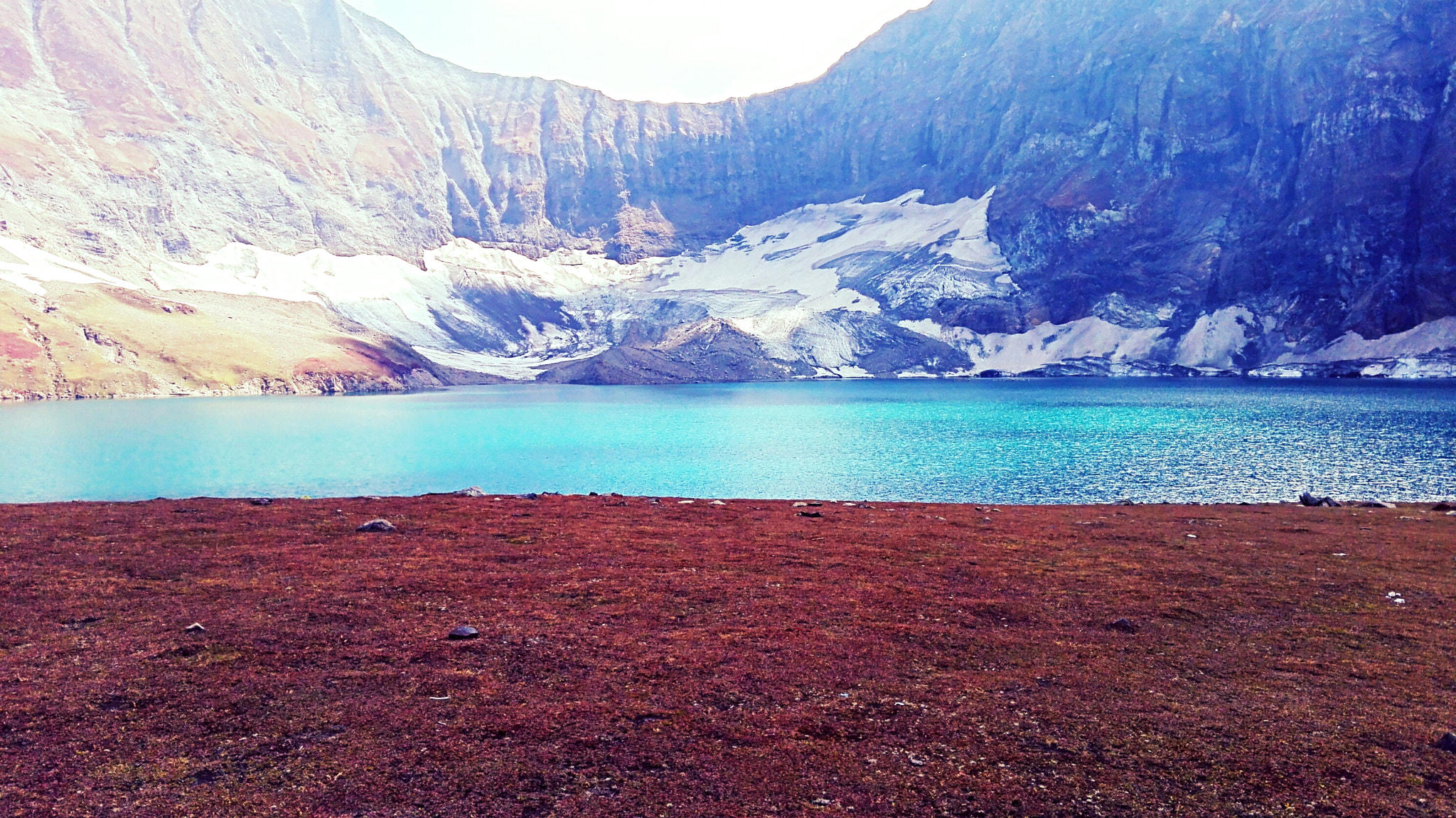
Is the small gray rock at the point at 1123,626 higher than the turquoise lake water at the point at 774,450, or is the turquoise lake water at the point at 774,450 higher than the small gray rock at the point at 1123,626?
the small gray rock at the point at 1123,626

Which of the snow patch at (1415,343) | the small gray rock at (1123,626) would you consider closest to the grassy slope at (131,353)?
the small gray rock at (1123,626)

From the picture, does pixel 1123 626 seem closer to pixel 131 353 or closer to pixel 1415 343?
pixel 131 353

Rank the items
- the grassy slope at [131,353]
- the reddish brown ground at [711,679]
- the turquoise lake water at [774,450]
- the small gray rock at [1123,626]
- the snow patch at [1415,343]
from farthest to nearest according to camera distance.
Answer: the snow patch at [1415,343] → the grassy slope at [131,353] → the turquoise lake water at [774,450] → the small gray rock at [1123,626] → the reddish brown ground at [711,679]

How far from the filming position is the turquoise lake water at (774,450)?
5078 cm

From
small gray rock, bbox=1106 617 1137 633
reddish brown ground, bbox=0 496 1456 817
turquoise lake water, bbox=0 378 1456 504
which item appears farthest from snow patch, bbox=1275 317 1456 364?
small gray rock, bbox=1106 617 1137 633

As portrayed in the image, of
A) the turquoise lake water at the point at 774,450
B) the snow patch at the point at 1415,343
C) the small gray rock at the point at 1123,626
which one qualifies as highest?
the snow patch at the point at 1415,343

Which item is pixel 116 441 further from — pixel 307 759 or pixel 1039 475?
pixel 307 759

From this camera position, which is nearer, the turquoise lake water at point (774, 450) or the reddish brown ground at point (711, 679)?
the reddish brown ground at point (711, 679)

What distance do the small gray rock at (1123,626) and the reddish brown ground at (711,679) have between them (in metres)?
0.34

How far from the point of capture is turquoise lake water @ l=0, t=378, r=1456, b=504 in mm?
50781

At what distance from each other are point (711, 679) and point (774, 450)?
193 feet

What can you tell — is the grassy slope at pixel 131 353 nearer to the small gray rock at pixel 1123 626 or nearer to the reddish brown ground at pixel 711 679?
the reddish brown ground at pixel 711 679

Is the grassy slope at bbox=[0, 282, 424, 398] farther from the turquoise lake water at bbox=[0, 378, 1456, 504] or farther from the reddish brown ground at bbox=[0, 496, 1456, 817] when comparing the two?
the reddish brown ground at bbox=[0, 496, 1456, 817]

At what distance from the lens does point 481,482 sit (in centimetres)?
→ 5553
